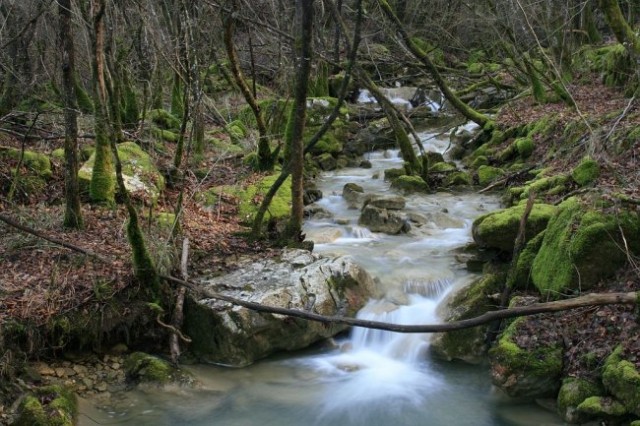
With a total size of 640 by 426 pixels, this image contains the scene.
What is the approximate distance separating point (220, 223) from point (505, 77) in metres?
16.1

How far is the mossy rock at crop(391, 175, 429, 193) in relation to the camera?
13.9 meters

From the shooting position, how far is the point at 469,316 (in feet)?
23.5

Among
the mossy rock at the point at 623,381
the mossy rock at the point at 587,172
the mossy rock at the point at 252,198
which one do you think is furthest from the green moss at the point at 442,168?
the mossy rock at the point at 623,381

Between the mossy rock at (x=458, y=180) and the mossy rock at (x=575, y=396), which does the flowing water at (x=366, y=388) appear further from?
the mossy rock at (x=458, y=180)

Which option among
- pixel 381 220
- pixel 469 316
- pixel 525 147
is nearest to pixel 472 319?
pixel 469 316

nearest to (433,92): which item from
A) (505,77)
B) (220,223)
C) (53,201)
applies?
(505,77)

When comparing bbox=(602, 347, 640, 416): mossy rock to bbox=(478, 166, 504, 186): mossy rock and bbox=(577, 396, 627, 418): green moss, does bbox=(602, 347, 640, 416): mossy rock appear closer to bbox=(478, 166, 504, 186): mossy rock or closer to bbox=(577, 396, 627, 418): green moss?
bbox=(577, 396, 627, 418): green moss

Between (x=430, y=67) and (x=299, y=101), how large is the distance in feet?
20.9

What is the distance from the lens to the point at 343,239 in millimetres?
10953

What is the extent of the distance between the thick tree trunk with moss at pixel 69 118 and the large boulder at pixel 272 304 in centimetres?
232

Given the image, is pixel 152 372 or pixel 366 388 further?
pixel 366 388

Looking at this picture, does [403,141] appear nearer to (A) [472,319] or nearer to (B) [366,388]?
(B) [366,388]

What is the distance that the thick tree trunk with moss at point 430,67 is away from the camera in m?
11.8

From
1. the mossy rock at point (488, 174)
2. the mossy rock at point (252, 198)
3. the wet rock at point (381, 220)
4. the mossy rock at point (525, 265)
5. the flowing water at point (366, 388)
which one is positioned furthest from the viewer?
the mossy rock at point (488, 174)
